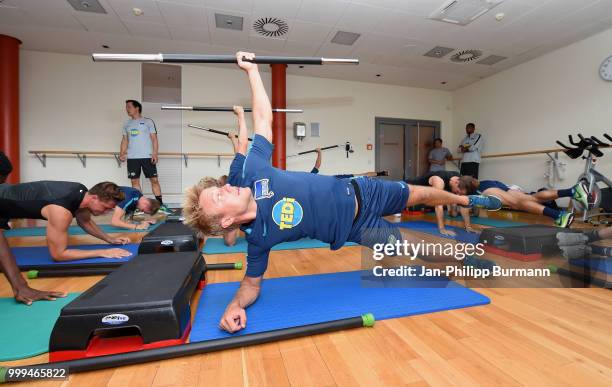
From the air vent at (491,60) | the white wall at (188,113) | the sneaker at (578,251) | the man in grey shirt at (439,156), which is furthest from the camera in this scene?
the man in grey shirt at (439,156)

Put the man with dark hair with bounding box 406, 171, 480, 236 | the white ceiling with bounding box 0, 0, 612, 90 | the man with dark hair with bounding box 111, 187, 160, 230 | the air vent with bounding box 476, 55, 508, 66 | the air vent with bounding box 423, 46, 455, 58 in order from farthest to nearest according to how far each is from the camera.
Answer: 1. the air vent with bounding box 476, 55, 508, 66
2. the air vent with bounding box 423, 46, 455, 58
3. the white ceiling with bounding box 0, 0, 612, 90
4. the man with dark hair with bounding box 111, 187, 160, 230
5. the man with dark hair with bounding box 406, 171, 480, 236

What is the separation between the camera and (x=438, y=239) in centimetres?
325

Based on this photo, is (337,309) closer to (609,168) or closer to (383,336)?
(383,336)

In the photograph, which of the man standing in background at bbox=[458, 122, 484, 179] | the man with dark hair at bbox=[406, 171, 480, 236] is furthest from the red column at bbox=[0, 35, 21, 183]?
the man standing in background at bbox=[458, 122, 484, 179]

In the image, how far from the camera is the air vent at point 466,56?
17.1 ft

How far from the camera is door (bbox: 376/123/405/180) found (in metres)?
7.06

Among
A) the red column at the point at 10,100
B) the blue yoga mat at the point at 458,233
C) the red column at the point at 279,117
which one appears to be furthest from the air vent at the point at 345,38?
the red column at the point at 10,100

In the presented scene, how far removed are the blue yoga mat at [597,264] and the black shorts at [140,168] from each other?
222 inches

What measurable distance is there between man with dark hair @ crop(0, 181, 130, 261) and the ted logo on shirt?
5.32ft

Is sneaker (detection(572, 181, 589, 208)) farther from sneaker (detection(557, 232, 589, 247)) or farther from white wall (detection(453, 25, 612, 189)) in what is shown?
white wall (detection(453, 25, 612, 189))

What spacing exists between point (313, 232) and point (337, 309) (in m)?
0.43

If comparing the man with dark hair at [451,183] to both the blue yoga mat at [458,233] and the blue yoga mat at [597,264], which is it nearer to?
the blue yoga mat at [458,233]

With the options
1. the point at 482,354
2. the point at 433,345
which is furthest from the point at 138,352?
the point at 482,354

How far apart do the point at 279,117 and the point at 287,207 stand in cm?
455
